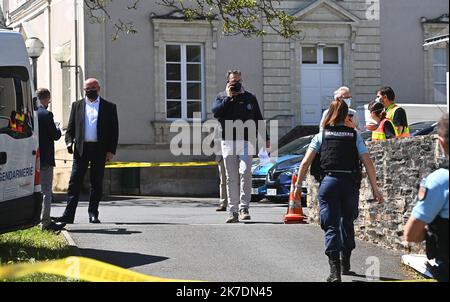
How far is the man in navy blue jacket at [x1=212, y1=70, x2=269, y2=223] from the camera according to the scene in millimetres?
13555

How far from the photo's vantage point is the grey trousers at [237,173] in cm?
1362

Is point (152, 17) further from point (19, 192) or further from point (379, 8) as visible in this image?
point (19, 192)

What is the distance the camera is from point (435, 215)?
6.13 m

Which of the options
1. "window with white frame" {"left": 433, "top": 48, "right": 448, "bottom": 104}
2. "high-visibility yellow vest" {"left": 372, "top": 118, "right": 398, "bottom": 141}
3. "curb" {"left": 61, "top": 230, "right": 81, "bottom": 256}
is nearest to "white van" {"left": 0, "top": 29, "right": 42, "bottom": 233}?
"curb" {"left": 61, "top": 230, "right": 81, "bottom": 256}

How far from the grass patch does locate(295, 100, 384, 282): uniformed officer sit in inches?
102

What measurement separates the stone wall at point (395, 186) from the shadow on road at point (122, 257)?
2.80m

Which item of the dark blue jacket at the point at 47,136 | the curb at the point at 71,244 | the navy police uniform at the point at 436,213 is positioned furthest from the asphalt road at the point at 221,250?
the navy police uniform at the point at 436,213

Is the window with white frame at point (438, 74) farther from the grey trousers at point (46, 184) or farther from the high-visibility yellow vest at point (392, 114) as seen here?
the grey trousers at point (46, 184)

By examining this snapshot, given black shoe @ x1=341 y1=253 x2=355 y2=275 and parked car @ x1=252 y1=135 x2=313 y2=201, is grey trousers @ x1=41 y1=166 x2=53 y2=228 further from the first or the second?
parked car @ x1=252 y1=135 x2=313 y2=201

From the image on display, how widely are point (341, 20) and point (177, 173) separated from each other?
317 inches

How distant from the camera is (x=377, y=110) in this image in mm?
13430

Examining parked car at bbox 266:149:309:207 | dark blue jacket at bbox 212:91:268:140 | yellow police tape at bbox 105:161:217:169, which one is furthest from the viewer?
yellow police tape at bbox 105:161:217:169

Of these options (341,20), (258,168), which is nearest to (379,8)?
(341,20)

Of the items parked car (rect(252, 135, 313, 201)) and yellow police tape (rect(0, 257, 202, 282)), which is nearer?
yellow police tape (rect(0, 257, 202, 282))
